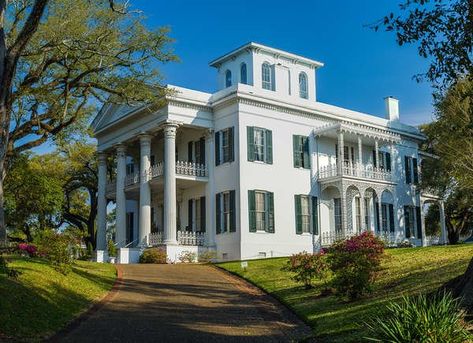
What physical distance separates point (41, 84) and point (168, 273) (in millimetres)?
8967

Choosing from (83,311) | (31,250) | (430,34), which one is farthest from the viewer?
(31,250)

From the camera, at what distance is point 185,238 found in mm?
31844

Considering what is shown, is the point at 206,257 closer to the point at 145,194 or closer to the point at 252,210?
the point at 252,210

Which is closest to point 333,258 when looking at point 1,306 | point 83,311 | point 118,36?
point 83,311

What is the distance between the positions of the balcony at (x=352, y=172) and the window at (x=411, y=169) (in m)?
4.28

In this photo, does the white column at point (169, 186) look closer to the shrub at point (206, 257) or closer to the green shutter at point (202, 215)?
the shrub at point (206, 257)

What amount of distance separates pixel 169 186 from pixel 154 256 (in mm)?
3734

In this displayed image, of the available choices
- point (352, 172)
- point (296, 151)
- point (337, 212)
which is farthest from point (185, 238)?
point (352, 172)

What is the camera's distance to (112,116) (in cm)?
3788

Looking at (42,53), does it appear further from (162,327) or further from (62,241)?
(162,327)

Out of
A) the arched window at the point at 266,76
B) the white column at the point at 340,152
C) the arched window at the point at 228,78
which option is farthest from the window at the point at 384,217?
the arched window at the point at 228,78

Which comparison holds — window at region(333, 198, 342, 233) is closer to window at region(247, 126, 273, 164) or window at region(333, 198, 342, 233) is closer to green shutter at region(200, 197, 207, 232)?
window at region(247, 126, 273, 164)

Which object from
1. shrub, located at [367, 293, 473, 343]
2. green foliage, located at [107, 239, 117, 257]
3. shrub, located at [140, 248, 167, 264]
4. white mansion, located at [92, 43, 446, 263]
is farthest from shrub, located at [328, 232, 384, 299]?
green foliage, located at [107, 239, 117, 257]

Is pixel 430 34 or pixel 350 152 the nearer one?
pixel 430 34
